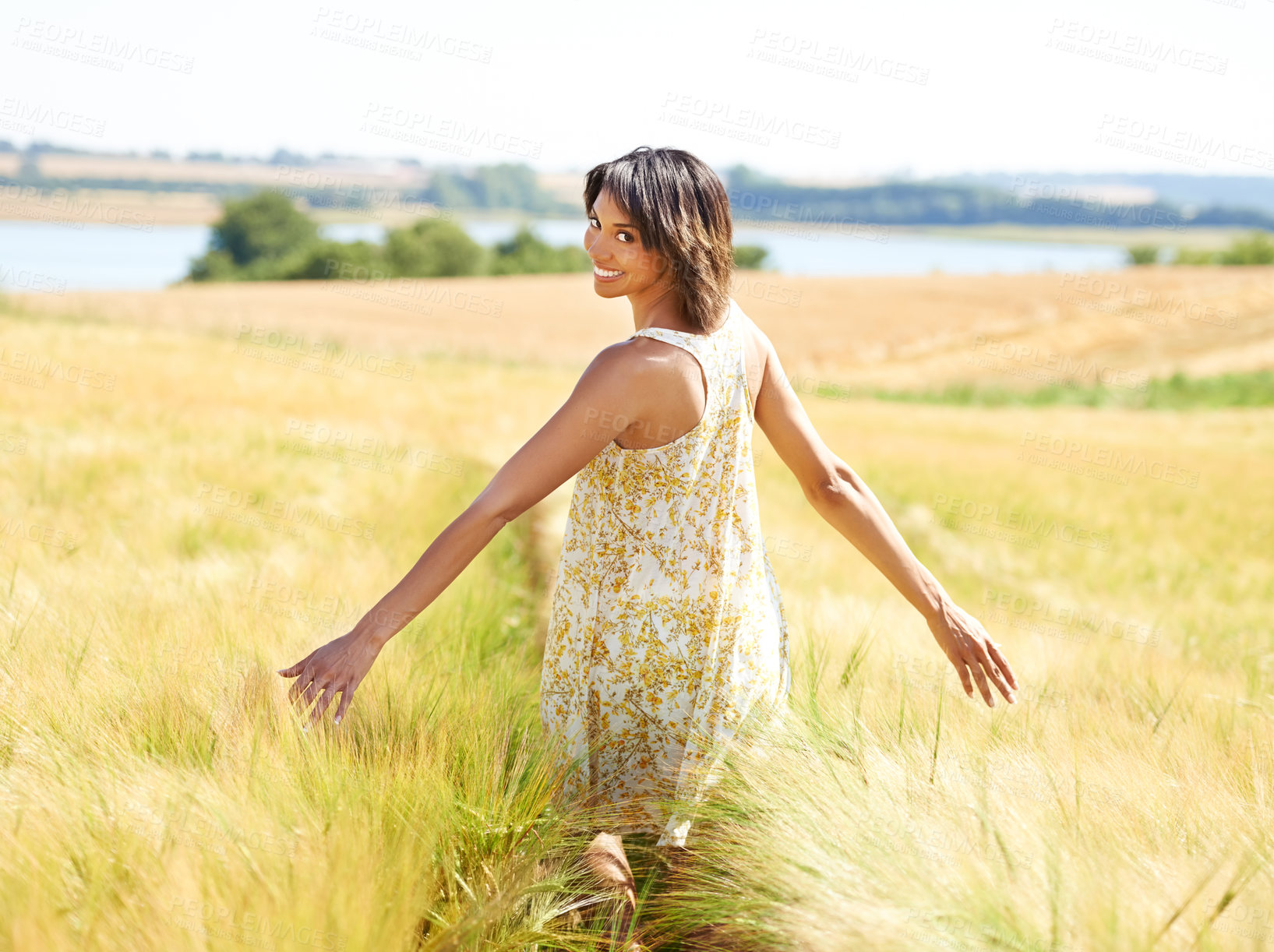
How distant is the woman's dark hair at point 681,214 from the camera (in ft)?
6.33

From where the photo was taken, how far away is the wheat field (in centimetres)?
150

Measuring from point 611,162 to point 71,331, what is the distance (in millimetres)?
13292

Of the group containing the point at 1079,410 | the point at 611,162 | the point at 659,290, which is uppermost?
the point at 611,162

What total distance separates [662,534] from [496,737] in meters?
0.53

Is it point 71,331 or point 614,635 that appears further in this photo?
point 71,331

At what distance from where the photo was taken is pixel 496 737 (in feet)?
6.80

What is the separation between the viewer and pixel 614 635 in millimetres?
2096

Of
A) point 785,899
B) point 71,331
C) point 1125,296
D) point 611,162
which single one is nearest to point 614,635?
point 785,899

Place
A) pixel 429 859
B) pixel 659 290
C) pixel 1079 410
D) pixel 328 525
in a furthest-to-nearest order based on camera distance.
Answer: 1. pixel 1079 410
2. pixel 328 525
3. pixel 659 290
4. pixel 429 859

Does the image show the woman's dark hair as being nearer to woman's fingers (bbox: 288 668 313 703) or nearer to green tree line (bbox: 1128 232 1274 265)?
woman's fingers (bbox: 288 668 313 703)

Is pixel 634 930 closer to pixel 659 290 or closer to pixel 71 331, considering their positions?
pixel 659 290

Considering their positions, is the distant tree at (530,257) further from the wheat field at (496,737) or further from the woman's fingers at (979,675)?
the woman's fingers at (979,675)

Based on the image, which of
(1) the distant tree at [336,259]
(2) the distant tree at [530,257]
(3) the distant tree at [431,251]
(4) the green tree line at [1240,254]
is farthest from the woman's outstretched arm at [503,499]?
(2) the distant tree at [530,257]

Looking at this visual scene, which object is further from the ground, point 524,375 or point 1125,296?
point 1125,296
